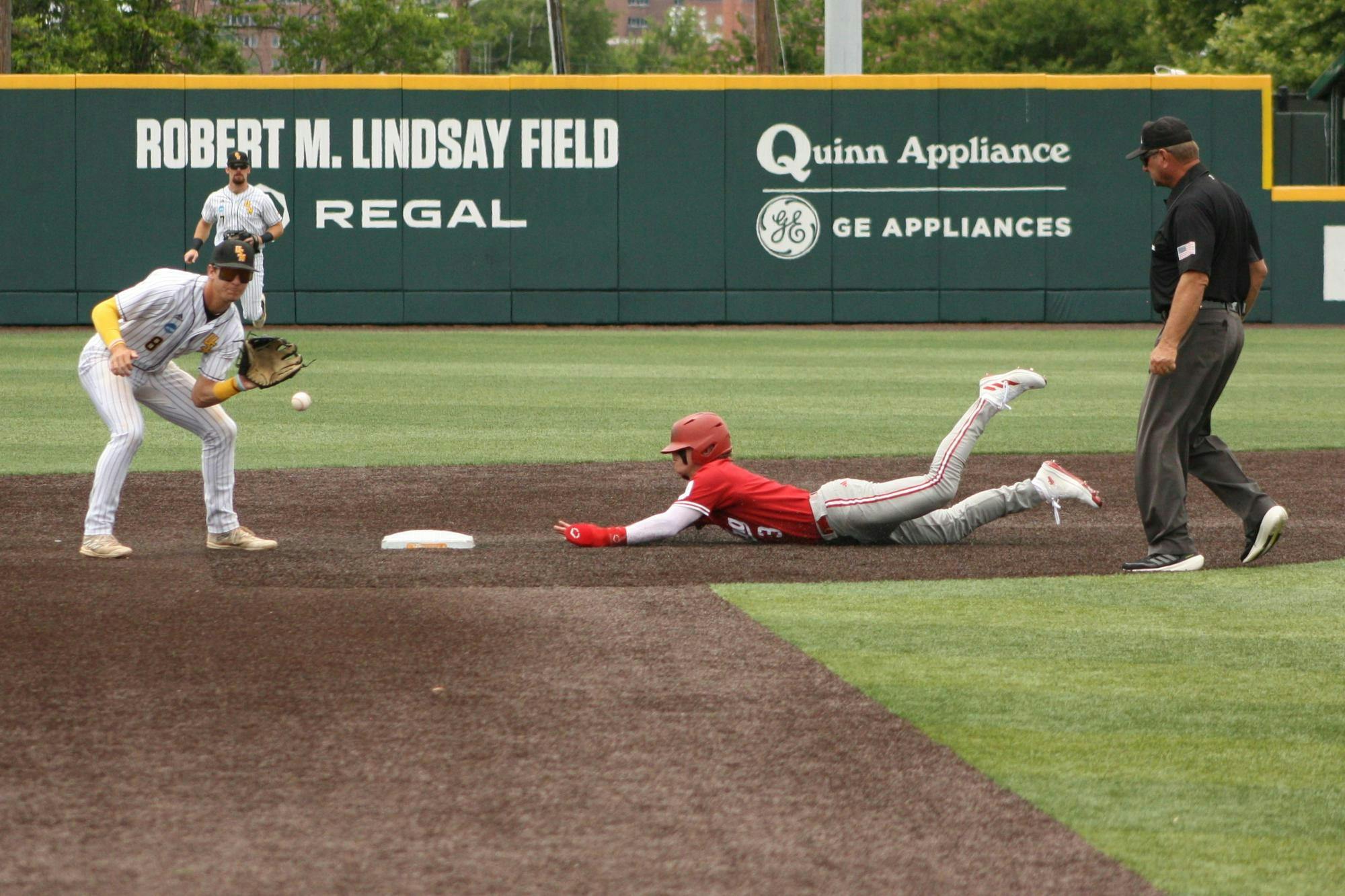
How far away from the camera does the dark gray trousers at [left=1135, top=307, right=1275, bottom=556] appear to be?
259 inches

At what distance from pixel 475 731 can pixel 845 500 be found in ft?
10.9

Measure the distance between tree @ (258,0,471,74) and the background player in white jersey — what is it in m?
33.5

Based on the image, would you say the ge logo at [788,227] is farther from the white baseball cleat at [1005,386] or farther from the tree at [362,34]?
the tree at [362,34]

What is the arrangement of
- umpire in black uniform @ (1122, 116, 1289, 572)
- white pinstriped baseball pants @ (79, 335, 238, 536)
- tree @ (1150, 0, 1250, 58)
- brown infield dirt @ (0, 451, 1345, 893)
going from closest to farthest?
1. brown infield dirt @ (0, 451, 1345, 893)
2. umpire in black uniform @ (1122, 116, 1289, 572)
3. white pinstriped baseball pants @ (79, 335, 238, 536)
4. tree @ (1150, 0, 1250, 58)

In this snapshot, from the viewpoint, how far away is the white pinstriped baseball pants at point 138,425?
699 cm

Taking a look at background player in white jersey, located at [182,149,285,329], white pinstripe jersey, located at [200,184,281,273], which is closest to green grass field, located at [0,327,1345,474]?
background player in white jersey, located at [182,149,285,329]

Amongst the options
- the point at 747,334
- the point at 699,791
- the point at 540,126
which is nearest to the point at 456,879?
the point at 699,791

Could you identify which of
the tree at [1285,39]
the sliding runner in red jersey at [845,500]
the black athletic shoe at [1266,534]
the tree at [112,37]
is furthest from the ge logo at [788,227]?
the tree at [112,37]

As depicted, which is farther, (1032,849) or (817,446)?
(817,446)

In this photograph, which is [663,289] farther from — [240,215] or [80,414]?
[80,414]

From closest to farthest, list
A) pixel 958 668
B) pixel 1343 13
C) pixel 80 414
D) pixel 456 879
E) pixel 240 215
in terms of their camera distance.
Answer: pixel 456 879 → pixel 958 668 → pixel 80 414 → pixel 240 215 → pixel 1343 13

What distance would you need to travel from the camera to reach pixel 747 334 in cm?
2300

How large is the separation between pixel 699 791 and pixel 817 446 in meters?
7.55

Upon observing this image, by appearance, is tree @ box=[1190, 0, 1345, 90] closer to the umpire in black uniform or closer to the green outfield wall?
the green outfield wall
